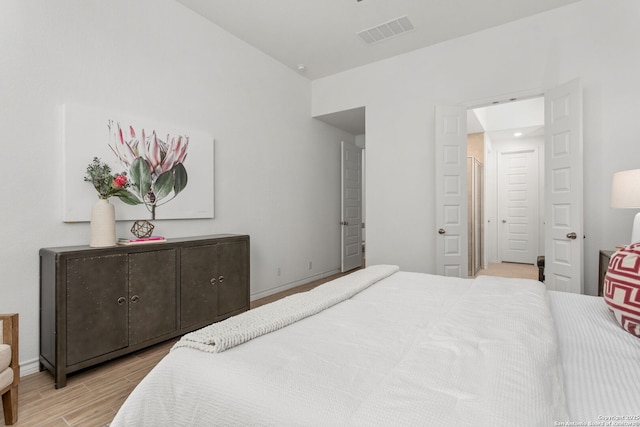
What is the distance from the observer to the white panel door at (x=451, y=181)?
362 cm

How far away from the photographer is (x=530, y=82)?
331 centimetres

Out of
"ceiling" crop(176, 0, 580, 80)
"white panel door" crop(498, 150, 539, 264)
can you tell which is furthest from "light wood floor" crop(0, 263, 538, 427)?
"white panel door" crop(498, 150, 539, 264)

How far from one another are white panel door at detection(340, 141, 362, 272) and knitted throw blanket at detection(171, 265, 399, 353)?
3.55 metres

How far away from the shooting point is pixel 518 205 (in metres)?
6.50

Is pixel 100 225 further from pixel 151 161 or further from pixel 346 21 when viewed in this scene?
pixel 346 21

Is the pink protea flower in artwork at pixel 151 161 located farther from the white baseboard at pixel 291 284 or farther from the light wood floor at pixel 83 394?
the white baseboard at pixel 291 284

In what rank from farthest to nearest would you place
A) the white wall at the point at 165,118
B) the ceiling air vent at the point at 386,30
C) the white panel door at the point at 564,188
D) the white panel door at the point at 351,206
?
1. the white panel door at the point at 351,206
2. the ceiling air vent at the point at 386,30
3. the white panel door at the point at 564,188
4. the white wall at the point at 165,118

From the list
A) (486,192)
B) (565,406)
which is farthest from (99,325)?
(486,192)

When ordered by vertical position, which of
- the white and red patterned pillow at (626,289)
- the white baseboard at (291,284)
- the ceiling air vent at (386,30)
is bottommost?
the white baseboard at (291,284)

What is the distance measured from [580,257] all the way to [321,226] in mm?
3212

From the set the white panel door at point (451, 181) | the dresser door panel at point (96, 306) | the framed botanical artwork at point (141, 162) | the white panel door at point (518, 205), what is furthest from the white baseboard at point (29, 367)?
the white panel door at point (518, 205)

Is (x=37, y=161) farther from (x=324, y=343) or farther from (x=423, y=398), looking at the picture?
(x=423, y=398)

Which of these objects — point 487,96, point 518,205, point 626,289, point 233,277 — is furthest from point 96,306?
point 518,205

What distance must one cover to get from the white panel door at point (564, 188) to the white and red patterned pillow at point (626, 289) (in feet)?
5.71
